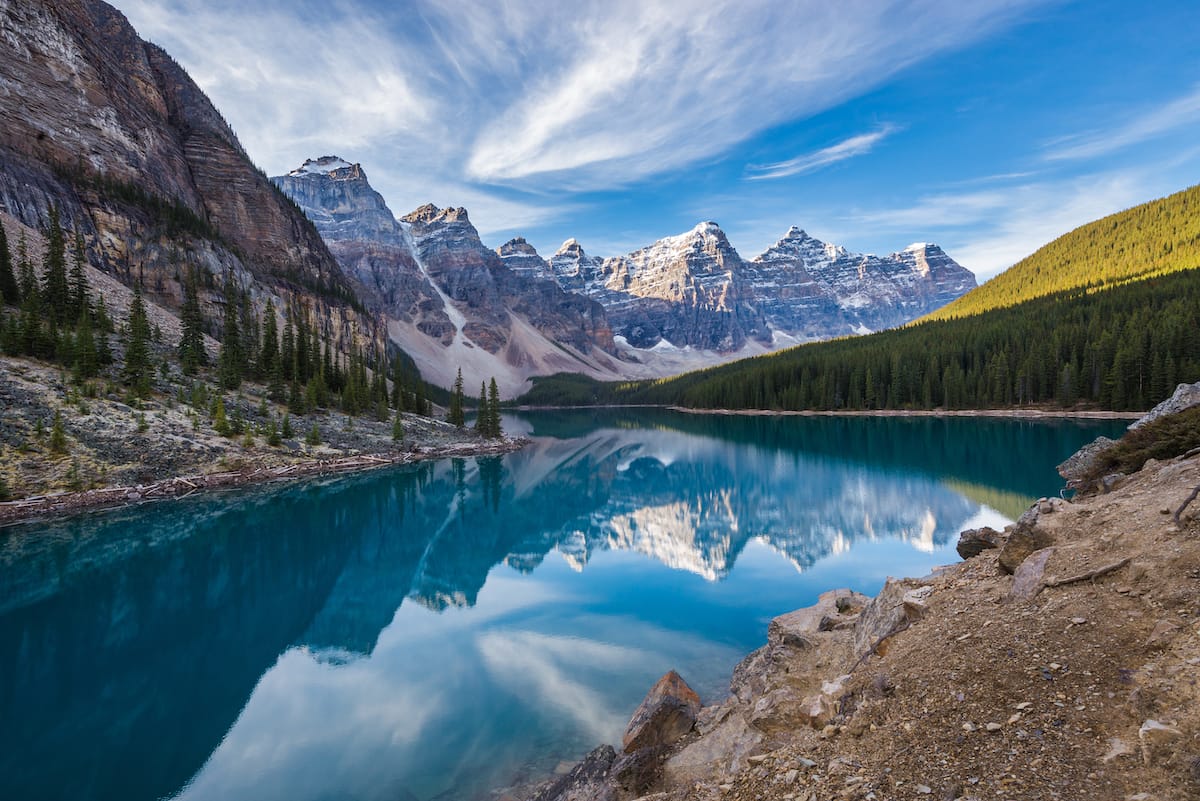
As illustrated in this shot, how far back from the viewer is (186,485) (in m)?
33.2

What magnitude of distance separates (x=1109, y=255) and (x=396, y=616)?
6169 inches

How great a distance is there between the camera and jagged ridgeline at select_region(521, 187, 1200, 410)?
2530 inches

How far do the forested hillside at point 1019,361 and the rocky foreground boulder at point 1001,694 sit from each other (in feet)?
242

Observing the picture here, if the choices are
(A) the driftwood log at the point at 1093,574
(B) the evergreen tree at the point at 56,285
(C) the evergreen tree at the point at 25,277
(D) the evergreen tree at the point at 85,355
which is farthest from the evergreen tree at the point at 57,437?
(A) the driftwood log at the point at 1093,574

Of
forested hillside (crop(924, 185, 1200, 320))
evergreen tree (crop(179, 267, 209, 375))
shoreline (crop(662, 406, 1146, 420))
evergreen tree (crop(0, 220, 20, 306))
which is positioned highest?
forested hillside (crop(924, 185, 1200, 320))

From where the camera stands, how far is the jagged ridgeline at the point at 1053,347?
211ft

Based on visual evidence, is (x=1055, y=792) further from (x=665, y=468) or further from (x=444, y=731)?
(x=665, y=468)

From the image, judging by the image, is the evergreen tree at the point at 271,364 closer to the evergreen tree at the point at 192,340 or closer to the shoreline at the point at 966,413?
the evergreen tree at the point at 192,340

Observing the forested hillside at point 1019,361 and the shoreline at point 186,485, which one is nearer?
the shoreline at point 186,485

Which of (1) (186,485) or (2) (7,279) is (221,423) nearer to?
(1) (186,485)

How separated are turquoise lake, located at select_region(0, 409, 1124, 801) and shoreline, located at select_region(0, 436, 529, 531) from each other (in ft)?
5.72

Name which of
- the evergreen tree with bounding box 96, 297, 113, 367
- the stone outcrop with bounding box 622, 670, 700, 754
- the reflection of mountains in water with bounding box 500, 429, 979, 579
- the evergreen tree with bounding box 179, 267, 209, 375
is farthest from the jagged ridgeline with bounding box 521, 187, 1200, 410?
the evergreen tree with bounding box 96, 297, 113, 367

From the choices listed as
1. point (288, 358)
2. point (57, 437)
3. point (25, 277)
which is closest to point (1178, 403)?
point (57, 437)

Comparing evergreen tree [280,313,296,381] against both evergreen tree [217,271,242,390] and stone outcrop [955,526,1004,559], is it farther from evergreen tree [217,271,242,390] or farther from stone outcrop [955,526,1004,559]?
stone outcrop [955,526,1004,559]
